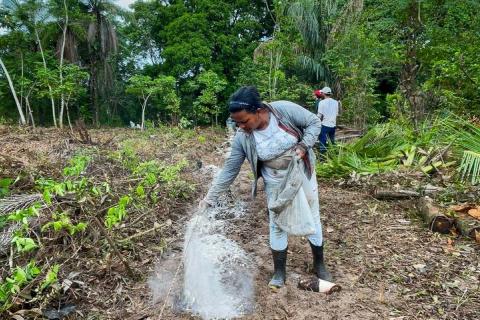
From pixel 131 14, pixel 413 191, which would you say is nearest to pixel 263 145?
pixel 413 191

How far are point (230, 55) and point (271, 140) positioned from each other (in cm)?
1879

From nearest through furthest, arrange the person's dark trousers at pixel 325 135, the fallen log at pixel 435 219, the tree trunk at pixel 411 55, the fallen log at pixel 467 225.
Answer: the fallen log at pixel 467 225 < the fallen log at pixel 435 219 < the tree trunk at pixel 411 55 < the person's dark trousers at pixel 325 135

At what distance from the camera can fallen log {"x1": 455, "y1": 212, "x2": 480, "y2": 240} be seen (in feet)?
11.5

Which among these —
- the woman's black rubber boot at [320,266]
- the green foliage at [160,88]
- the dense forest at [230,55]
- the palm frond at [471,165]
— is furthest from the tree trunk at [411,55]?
the green foliage at [160,88]

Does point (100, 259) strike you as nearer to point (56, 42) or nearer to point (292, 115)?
point (292, 115)

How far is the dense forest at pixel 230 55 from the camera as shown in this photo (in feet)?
25.0

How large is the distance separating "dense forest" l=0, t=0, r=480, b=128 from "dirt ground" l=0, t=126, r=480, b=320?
9.88 ft

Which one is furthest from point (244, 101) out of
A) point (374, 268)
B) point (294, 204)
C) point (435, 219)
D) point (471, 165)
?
point (471, 165)

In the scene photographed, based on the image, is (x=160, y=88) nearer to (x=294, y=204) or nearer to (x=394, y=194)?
(x=394, y=194)

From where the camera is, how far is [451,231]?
3711mm

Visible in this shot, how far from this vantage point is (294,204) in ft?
8.37

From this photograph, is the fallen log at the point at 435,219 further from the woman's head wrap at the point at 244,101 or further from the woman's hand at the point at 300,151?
the woman's head wrap at the point at 244,101

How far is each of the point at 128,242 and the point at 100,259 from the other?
12.8 inches

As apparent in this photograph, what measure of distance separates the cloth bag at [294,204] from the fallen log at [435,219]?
181cm
